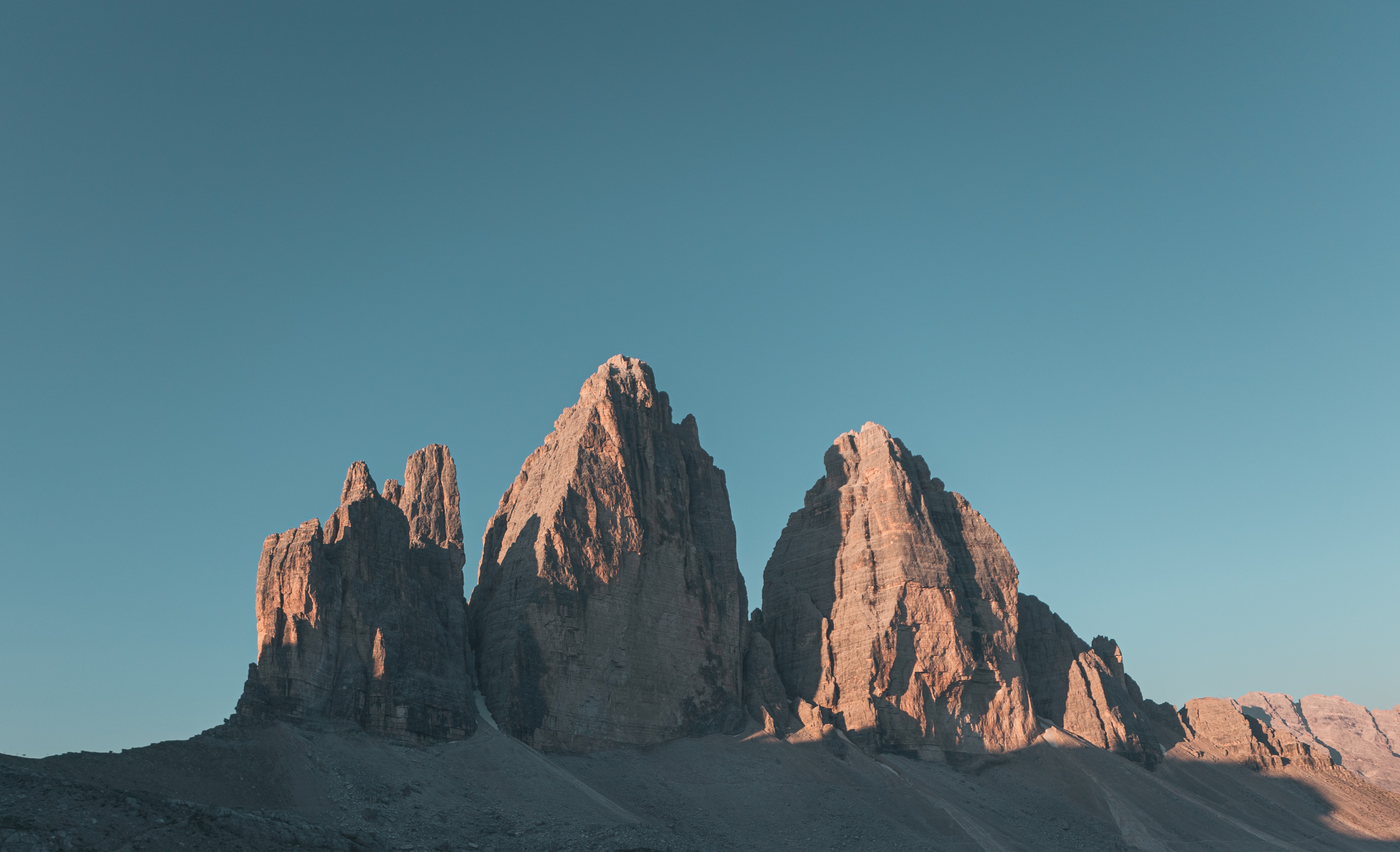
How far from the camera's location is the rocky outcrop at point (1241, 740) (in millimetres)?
132000

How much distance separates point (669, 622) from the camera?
102750mm

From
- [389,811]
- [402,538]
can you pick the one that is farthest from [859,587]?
[389,811]

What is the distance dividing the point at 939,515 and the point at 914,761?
31927 millimetres

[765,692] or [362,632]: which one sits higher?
[362,632]

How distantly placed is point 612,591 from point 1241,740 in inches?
3128

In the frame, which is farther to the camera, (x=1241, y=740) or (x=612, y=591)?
(x=1241, y=740)

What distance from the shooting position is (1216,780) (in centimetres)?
12312

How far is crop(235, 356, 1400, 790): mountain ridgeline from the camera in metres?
87.2

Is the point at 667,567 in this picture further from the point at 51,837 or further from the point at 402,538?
the point at 51,837

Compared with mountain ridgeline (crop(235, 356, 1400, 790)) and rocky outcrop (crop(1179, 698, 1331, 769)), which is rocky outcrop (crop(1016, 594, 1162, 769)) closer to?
mountain ridgeline (crop(235, 356, 1400, 790))

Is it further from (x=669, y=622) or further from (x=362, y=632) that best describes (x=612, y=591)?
→ (x=362, y=632)

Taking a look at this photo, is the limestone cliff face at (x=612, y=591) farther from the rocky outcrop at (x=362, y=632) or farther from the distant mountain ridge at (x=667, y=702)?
the rocky outcrop at (x=362, y=632)

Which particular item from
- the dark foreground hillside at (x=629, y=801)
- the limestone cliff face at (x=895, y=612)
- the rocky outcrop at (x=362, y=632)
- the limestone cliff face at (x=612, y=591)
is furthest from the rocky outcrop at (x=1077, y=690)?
the rocky outcrop at (x=362, y=632)

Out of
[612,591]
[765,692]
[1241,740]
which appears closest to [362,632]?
[612,591]
